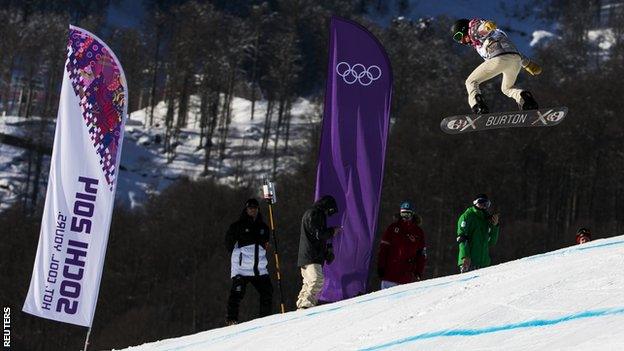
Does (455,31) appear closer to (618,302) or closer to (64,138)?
(64,138)

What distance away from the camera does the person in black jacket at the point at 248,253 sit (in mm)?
9797

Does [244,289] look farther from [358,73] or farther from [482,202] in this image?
[358,73]

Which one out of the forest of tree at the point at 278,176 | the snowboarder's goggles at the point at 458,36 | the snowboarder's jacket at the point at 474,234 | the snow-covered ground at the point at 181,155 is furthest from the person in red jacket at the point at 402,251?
the snow-covered ground at the point at 181,155

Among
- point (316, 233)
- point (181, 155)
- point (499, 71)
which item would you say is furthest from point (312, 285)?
point (181, 155)

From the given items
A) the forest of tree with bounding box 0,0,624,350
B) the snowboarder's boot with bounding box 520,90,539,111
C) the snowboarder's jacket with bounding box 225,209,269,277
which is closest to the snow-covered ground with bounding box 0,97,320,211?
the forest of tree with bounding box 0,0,624,350

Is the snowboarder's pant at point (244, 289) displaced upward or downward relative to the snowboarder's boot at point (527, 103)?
downward

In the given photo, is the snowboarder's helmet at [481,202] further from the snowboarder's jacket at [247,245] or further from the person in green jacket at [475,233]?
the snowboarder's jacket at [247,245]

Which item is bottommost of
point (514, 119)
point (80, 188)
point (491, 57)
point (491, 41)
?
point (80, 188)

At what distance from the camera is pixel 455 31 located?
1016 cm

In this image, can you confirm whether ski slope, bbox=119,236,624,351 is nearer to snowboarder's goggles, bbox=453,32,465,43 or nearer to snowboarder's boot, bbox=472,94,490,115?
snowboarder's boot, bbox=472,94,490,115

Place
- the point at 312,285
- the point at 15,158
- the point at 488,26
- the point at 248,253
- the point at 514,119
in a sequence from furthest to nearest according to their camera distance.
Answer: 1. the point at 15,158
2. the point at 514,119
3. the point at 488,26
4. the point at 248,253
5. the point at 312,285

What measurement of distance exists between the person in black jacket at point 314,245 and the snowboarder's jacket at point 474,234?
1310 millimetres

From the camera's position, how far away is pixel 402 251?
1026cm

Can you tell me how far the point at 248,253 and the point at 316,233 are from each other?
704mm
